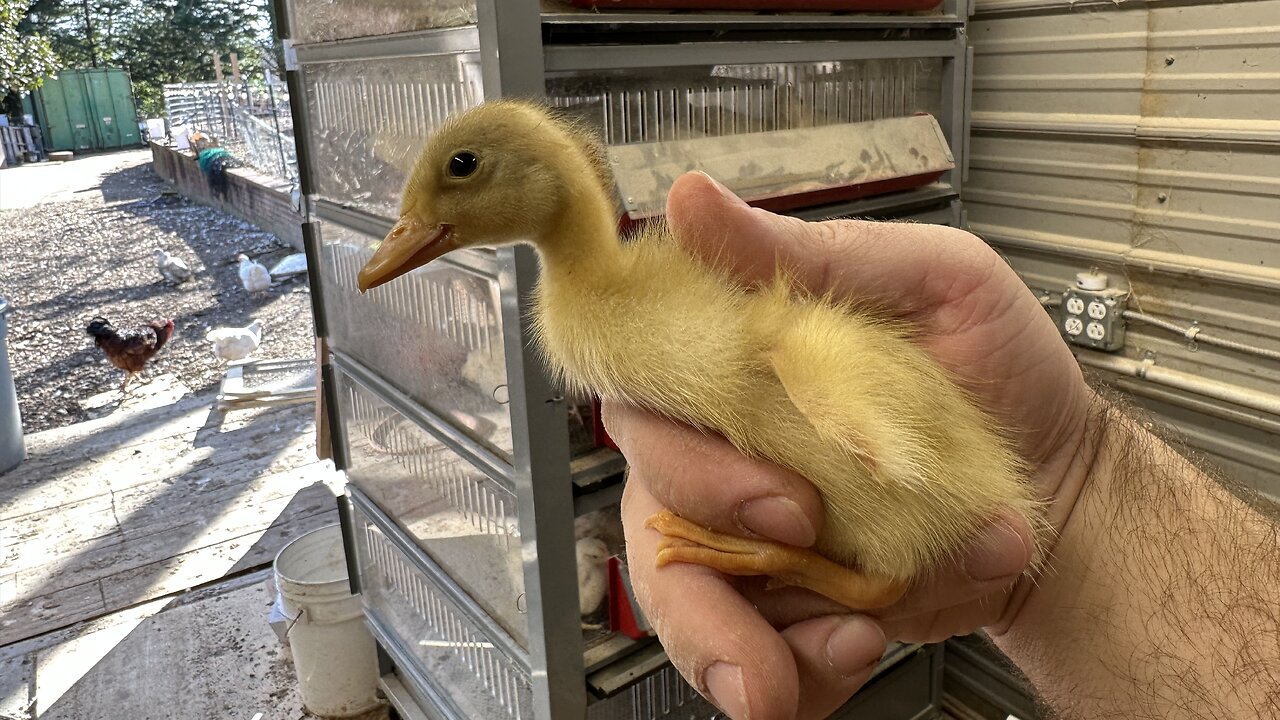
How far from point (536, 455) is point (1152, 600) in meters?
1.02

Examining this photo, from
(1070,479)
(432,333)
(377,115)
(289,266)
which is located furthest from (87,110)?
(1070,479)

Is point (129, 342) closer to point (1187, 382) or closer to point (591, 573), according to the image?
point (591, 573)

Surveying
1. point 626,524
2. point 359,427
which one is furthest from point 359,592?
point 626,524

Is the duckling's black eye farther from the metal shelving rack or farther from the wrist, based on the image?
the wrist

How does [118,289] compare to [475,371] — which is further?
[118,289]

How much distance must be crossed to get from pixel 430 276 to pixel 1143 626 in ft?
4.97

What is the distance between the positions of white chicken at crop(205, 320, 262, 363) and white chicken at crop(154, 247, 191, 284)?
0.36m

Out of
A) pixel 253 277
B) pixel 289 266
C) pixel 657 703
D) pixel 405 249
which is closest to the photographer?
pixel 405 249

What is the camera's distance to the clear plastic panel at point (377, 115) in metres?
1.75

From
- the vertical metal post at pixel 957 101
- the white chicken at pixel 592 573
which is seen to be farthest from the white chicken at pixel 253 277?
the vertical metal post at pixel 957 101

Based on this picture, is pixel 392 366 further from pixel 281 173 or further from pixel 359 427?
pixel 281 173

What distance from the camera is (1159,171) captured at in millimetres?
2227

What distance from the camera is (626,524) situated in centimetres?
116

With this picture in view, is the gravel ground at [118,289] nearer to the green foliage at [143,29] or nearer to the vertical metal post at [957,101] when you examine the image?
the green foliage at [143,29]
